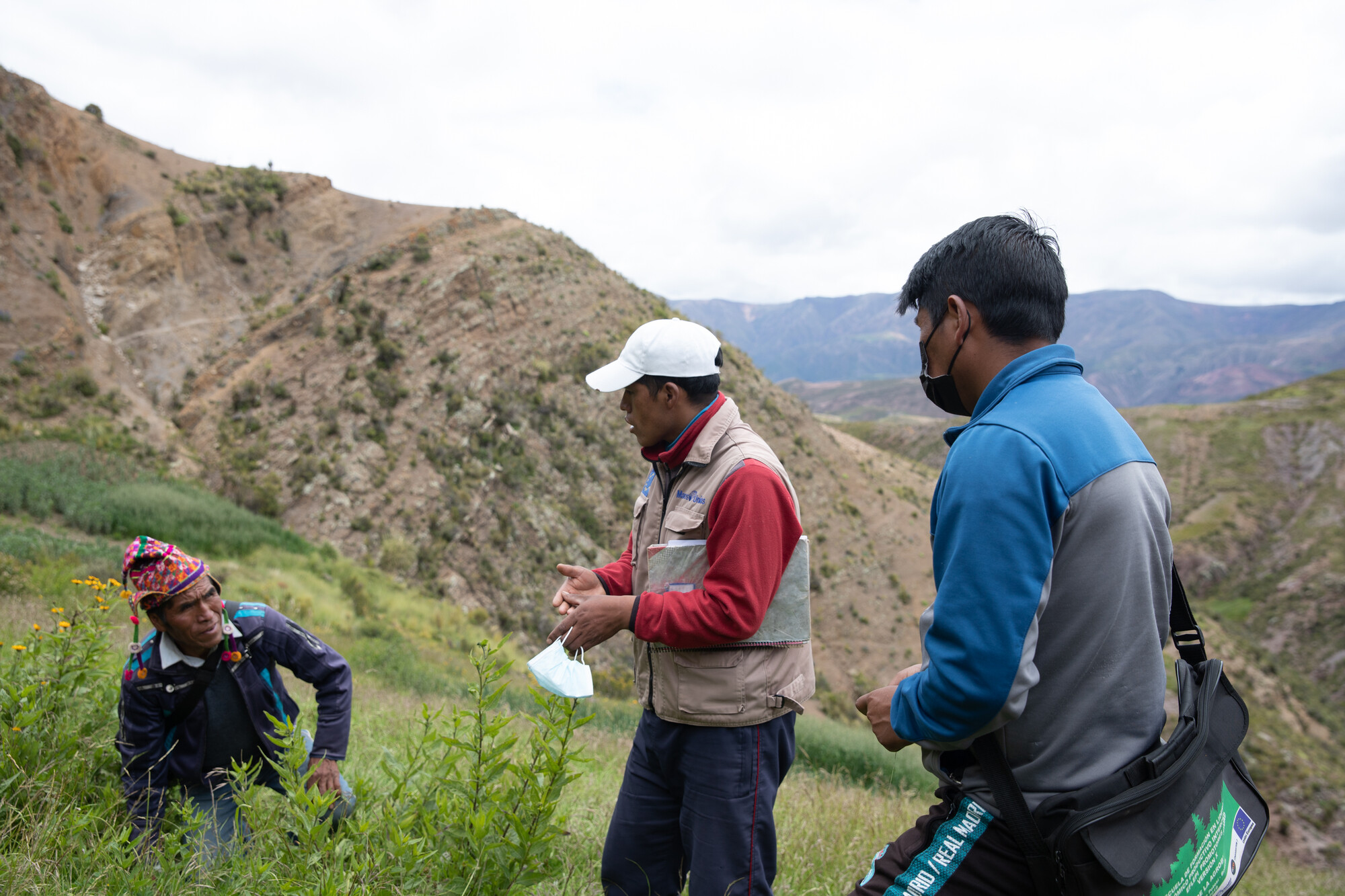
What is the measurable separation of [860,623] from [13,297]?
78.5ft

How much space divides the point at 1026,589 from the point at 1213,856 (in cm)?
73

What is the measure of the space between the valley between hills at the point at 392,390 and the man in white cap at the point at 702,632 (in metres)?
11.7

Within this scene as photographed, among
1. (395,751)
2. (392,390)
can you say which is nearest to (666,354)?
(395,751)

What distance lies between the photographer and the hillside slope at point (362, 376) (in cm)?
1628

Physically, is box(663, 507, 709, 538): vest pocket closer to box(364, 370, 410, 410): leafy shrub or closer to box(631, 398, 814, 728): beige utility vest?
box(631, 398, 814, 728): beige utility vest

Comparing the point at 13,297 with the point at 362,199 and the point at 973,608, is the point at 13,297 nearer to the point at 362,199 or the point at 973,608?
the point at 362,199

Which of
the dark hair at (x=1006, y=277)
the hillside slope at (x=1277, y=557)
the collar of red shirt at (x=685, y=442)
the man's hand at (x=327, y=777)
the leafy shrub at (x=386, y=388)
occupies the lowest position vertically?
the hillside slope at (x=1277, y=557)

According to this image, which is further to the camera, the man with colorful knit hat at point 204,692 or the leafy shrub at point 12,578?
the leafy shrub at point 12,578

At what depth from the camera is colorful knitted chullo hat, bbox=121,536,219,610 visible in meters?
2.56

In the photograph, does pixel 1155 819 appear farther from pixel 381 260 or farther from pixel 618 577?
pixel 381 260

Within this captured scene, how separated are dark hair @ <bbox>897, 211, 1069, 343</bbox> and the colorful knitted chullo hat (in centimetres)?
278

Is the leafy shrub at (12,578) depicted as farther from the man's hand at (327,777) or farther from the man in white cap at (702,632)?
the man in white cap at (702,632)

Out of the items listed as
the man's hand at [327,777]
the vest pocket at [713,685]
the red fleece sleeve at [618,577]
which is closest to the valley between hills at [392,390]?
the man's hand at [327,777]

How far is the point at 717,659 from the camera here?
6.75 feet
